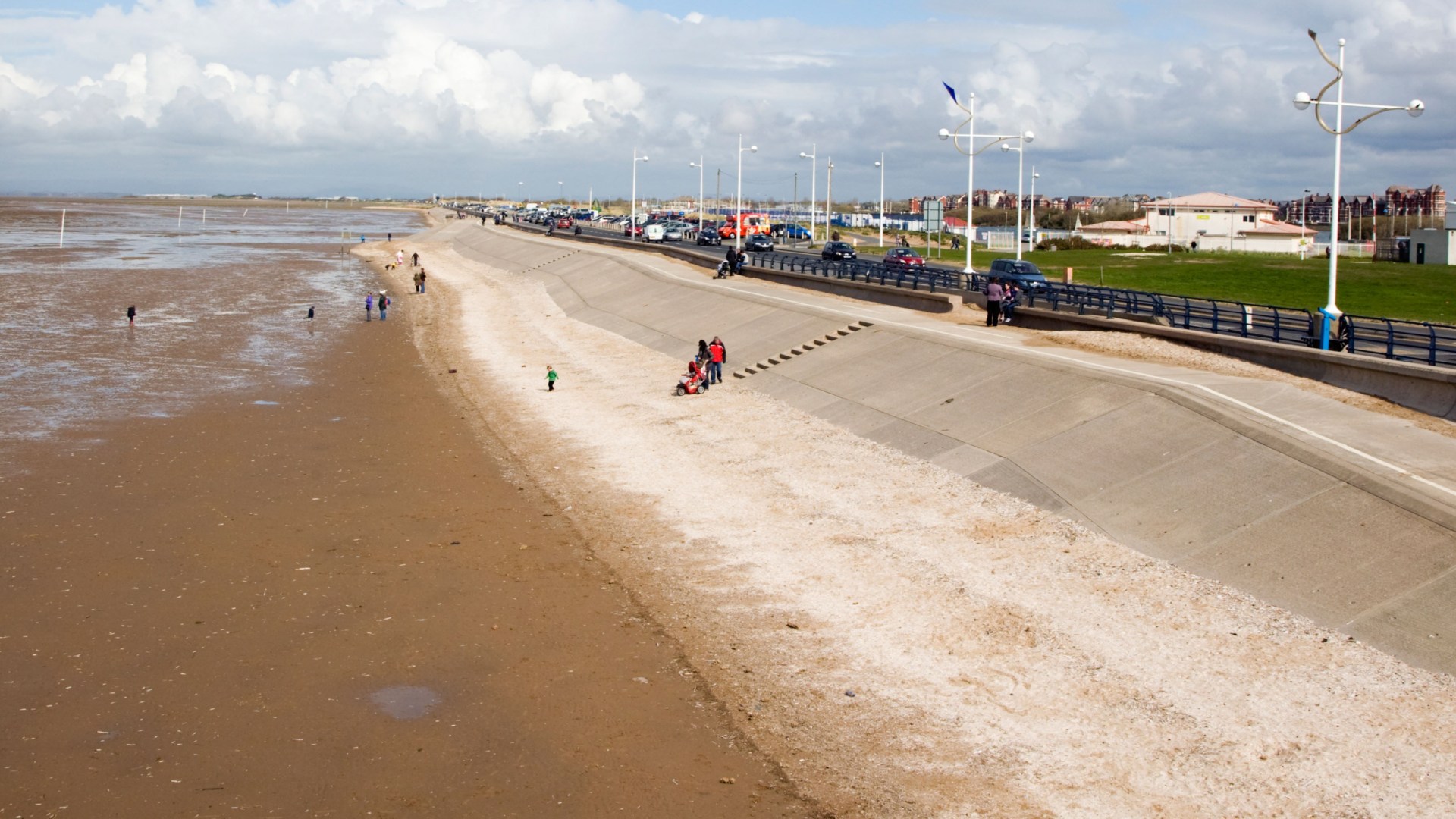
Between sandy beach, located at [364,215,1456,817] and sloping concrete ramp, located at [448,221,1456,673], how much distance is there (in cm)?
66

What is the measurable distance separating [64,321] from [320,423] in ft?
83.5

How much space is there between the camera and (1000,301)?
35.5 m

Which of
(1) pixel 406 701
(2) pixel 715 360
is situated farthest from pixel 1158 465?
(2) pixel 715 360

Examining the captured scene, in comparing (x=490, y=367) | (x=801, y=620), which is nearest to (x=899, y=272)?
(x=490, y=367)

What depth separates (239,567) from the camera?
1703 centimetres

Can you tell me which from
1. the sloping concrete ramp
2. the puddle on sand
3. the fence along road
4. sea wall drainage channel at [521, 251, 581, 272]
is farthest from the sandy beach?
sea wall drainage channel at [521, 251, 581, 272]

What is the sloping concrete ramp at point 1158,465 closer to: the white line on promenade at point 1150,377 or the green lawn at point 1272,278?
the white line on promenade at point 1150,377

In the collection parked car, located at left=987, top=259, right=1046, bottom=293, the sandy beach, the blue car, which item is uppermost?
the blue car

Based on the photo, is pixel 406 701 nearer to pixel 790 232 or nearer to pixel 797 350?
pixel 797 350

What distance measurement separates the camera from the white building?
95312 mm

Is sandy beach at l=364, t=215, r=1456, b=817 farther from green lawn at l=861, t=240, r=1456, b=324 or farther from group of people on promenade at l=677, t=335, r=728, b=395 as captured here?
green lawn at l=861, t=240, r=1456, b=324

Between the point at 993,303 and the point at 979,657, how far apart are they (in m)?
22.7

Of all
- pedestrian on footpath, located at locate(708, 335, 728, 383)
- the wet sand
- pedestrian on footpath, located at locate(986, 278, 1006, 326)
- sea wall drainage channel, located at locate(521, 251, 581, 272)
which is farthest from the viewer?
sea wall drainage channel, located at locate(521, 251, 581, 272)

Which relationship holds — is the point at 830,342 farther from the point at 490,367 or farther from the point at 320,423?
the point at 320,423
